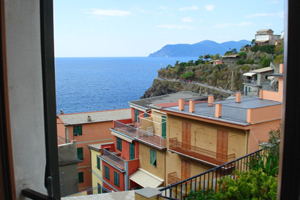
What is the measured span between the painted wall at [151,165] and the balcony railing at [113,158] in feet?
3.24

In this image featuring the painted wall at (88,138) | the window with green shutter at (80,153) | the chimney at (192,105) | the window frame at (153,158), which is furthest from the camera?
the window with green shutter at (80,153)

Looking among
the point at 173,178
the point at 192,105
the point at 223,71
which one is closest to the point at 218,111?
the point at 192,105

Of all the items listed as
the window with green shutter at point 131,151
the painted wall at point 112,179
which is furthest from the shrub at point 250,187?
the window with green shutter at point 131,151

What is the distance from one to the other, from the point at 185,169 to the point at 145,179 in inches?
88.3

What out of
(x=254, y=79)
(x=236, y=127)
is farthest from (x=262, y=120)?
(x=254, y=79)

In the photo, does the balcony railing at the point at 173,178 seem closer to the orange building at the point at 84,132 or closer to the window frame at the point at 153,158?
the window frame at the point at 153,158

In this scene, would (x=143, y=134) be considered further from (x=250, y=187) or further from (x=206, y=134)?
(x=250, y=187)

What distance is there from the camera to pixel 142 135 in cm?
1375

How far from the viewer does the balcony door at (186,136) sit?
11483 mm

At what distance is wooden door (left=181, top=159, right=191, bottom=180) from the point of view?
11.5 m

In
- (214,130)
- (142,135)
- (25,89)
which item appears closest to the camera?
(25,89)

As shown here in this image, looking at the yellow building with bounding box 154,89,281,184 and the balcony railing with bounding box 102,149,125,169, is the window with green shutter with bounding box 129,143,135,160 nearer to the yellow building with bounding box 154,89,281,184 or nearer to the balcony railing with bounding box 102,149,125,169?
the balcony railing with bounding box 102,149,125,169

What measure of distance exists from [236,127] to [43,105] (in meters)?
8.81

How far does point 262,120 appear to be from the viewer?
944 cm
